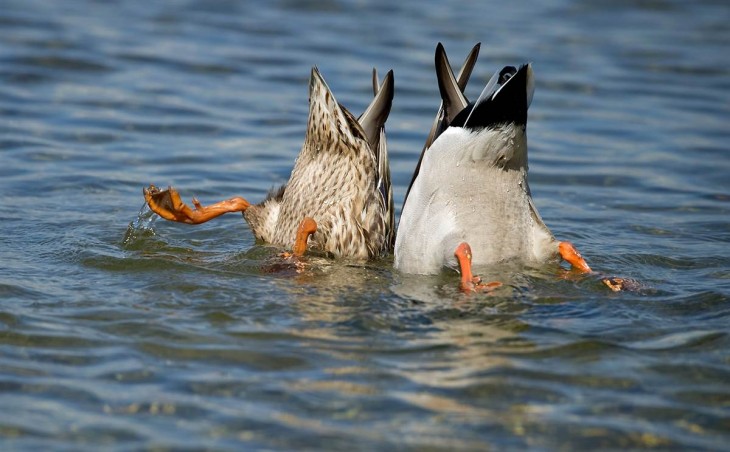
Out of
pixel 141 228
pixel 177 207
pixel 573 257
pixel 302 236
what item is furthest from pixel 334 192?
pixel 573 257

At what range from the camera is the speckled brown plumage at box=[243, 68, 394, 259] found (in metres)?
6.64

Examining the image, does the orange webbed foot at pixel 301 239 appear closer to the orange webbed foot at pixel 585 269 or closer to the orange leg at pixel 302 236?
the orange leg at pixel 302 236

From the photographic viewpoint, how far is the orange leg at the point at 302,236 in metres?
6.42

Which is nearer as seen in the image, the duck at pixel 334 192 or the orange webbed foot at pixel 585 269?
the orange webbed foot at pixel 585 269

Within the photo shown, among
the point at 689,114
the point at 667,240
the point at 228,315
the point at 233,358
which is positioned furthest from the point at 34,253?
the point at 689,114

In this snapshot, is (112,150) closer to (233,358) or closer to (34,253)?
(34,253)

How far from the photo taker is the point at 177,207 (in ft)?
21.9

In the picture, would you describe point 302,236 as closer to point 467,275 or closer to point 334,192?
point 334,192

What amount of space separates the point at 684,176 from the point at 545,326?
14.0ft

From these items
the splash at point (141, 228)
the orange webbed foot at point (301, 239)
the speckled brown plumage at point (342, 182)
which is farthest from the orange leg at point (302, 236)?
the splash at point (141, 228)

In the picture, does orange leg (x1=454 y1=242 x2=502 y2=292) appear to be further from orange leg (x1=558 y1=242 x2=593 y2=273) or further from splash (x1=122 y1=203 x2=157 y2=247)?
splash (x1=122 y1=203 x2=157 y2=247)

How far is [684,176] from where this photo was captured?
8977 millimetres

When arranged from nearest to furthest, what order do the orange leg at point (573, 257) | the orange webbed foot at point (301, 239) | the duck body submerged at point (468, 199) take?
the duck body submerged at point (468, 199)
the orange leg at point (573, 257)
the orange webbed foot at point (301, 239)

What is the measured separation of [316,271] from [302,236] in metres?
0.29
